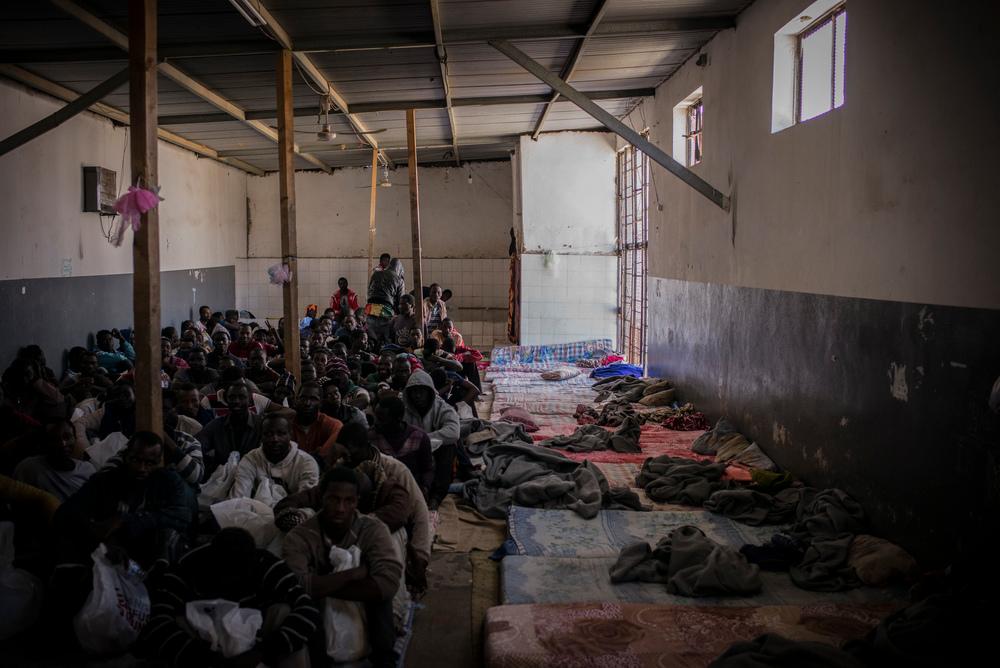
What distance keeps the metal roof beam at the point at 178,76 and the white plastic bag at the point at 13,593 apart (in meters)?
4.16

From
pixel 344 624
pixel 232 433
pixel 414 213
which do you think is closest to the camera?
pixel 344 624

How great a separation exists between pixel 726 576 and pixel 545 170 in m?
10.8

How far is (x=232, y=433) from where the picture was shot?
18.0 ft

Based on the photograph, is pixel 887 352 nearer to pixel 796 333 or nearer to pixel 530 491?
pixel 796 333

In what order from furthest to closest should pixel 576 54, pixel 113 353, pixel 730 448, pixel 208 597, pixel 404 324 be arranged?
pixel 404 324 → pixel 113 353 → pixel 576 54 → pixel 730 448 → pixel 208 597

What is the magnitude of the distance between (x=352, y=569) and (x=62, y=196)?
27.6 ft

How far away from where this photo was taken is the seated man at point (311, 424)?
5.62 meters

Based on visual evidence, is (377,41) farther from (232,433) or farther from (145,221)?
(232,433)

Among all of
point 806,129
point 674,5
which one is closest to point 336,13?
point 674,5

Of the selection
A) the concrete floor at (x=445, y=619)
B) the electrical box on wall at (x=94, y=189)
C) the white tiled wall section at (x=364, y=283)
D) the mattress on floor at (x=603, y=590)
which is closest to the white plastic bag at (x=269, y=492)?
the concrete floor at (x=445, y=619)

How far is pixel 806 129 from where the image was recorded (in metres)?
6.36

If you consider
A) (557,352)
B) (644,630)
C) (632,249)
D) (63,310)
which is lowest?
(644,630)

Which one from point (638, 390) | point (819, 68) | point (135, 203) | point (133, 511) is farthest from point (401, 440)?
point (638, 390)

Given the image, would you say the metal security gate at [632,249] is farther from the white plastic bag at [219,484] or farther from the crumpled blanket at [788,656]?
the crumpled blanket at [788,656]
